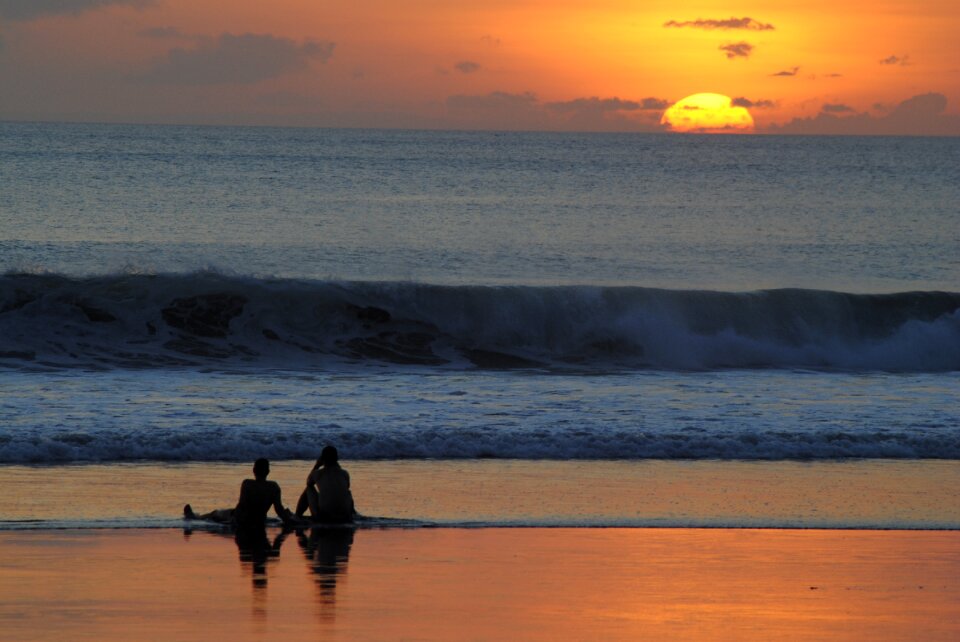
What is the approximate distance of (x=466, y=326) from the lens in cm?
2975

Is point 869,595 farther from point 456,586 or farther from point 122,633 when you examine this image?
point 122,633

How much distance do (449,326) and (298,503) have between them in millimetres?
16884

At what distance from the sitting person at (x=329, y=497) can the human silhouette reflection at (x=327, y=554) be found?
0.14 m

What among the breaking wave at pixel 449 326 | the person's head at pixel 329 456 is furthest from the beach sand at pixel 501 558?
the breaking wave at pixel 449 326

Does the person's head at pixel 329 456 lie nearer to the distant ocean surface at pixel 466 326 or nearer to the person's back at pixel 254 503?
the person's back at pixel 254 503

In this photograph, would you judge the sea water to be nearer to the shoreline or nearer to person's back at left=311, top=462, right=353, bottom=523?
the shoreline

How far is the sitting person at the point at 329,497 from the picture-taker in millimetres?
12414

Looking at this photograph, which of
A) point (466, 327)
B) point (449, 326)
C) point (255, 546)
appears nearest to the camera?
point (255, 546)

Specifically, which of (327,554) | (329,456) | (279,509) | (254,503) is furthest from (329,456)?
(327,554)

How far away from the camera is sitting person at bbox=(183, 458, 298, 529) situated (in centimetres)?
1212

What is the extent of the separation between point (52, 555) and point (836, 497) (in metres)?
8.17

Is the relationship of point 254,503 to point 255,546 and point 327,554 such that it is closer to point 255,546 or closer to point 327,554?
point 255,546

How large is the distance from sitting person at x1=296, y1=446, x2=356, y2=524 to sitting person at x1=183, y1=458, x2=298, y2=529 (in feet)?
0.98

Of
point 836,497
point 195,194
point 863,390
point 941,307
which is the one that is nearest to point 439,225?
point 195,194
